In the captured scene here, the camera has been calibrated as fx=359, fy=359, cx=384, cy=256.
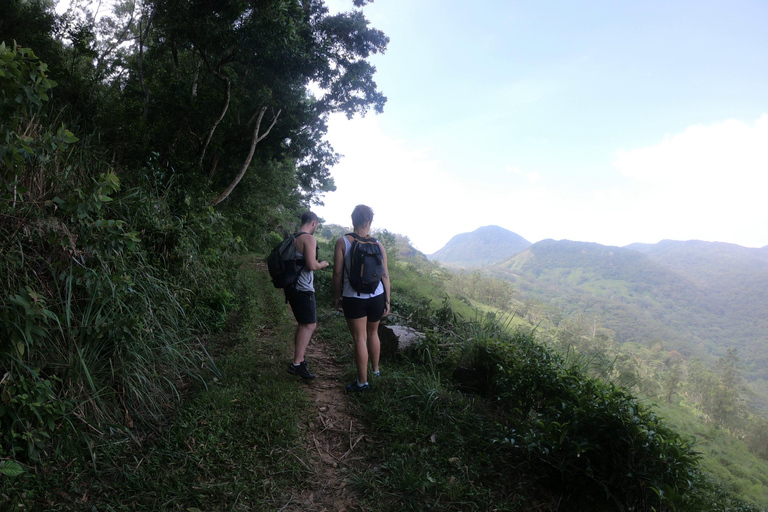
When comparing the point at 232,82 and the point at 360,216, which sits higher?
the point at 232,82

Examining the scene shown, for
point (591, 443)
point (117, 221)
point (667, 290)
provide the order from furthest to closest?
point (667, 290) < point (117, 221) < point (591, 443)

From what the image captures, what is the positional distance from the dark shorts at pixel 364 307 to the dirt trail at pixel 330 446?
0.96m

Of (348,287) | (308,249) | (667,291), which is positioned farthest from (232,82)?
(667,291)

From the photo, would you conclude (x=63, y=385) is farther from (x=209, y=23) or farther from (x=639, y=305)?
(x=639, y=305)

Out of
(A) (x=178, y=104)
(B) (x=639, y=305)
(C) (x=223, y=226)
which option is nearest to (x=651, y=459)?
(C) (x=223, y=226)

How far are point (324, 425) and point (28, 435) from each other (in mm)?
2032

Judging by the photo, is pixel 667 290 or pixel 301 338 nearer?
pixel 301 338

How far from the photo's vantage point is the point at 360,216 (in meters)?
3.75

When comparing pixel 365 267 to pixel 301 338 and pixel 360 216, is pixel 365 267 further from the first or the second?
pixel 301 338

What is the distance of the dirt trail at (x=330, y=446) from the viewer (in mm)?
2496

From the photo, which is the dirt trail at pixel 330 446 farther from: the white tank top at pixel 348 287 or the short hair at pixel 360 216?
the short hair at pixel 360 216

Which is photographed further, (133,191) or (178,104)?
(178,104)

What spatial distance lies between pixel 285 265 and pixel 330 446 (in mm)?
1848

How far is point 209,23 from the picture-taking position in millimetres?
7008
